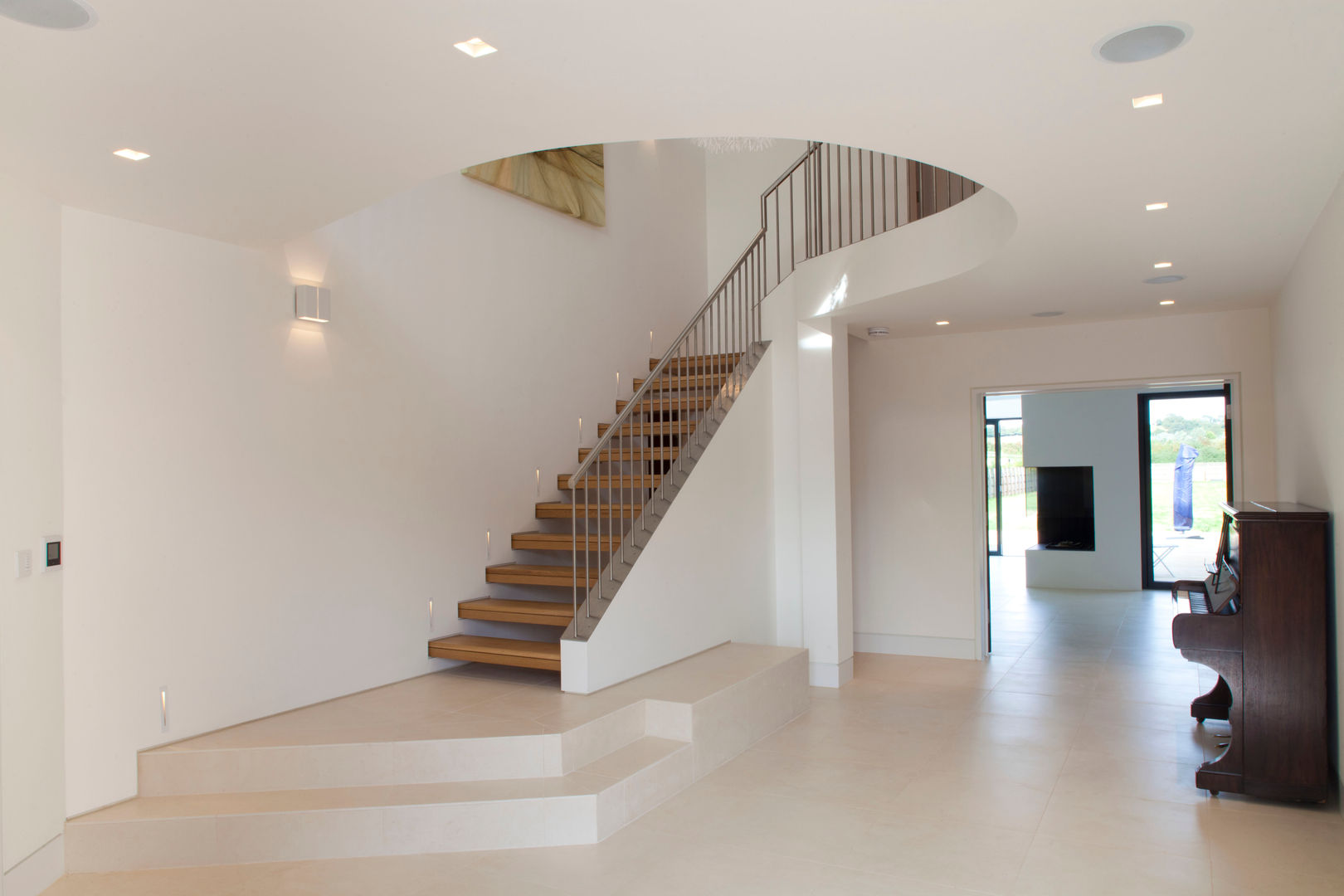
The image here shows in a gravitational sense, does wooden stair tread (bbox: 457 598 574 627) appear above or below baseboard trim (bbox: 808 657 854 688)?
above

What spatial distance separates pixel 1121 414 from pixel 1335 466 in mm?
7912

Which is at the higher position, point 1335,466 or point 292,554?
point 1335,466

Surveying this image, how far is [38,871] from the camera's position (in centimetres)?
344

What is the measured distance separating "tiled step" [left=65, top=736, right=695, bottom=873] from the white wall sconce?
2465 millimetres

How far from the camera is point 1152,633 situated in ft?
28.3

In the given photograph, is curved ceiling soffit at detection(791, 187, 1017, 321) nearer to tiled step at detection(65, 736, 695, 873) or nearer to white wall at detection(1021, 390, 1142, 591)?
tiled step at detection(65, 736, 695, 873)

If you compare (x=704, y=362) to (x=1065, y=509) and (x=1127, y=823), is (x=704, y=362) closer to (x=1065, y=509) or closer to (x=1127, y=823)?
(x=1127, y=823)

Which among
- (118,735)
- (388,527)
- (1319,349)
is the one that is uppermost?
(1319,349)

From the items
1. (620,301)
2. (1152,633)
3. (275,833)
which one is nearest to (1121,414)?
(1152,633)

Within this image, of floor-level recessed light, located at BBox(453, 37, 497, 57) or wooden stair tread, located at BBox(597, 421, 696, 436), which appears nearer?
floor-level recessed light, located at BBox(453, 37, 497, 57)

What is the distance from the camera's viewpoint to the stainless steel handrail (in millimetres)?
5715

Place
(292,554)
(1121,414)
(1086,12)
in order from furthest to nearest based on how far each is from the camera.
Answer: (1121,414) < (292,554) < (1086,12)

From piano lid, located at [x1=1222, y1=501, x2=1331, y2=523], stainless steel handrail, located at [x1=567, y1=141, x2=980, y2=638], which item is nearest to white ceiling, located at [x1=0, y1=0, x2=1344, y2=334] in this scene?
piano lid, located at [x1=1222, y1=501, x2=1331, y2=523]

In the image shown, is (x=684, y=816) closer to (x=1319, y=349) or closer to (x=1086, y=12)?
(x=1086, y=12)
